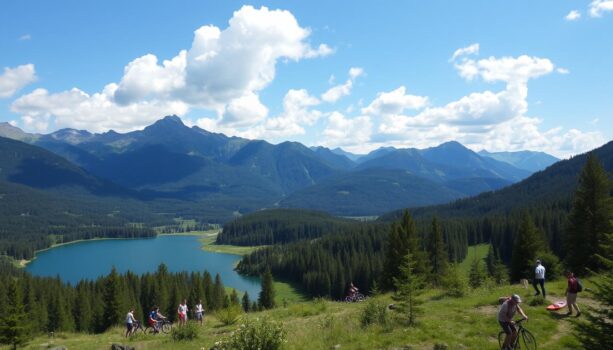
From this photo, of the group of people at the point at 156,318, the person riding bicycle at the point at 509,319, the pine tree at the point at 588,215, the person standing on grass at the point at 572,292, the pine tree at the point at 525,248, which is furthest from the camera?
the pine tree at the point at 525,248

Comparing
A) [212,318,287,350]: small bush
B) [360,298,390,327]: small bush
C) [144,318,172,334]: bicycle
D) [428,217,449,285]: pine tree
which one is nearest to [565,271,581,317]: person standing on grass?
[360,298,390,327]: small bush

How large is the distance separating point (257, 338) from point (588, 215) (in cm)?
4889

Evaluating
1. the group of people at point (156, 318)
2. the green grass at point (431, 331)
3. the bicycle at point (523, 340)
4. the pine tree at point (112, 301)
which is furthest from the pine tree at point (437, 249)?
the bicycle at point (523, 340)

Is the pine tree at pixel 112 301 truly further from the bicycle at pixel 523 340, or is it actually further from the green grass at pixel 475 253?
the green grass at pixel 475 253

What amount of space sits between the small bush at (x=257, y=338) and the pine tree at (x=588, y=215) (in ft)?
144

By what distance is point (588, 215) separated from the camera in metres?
49.8

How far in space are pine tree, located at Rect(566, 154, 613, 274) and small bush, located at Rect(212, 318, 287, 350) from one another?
144 feet

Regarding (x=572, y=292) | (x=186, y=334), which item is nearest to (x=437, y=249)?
(x=572, y=292)

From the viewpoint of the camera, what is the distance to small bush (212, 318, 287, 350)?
1541cm

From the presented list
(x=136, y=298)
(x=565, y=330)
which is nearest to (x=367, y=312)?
(x=565, y=330)

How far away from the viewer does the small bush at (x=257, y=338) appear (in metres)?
15.4

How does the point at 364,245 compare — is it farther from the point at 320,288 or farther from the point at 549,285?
the point at 549,285

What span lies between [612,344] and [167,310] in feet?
295

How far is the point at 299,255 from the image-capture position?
169625 millimetres
